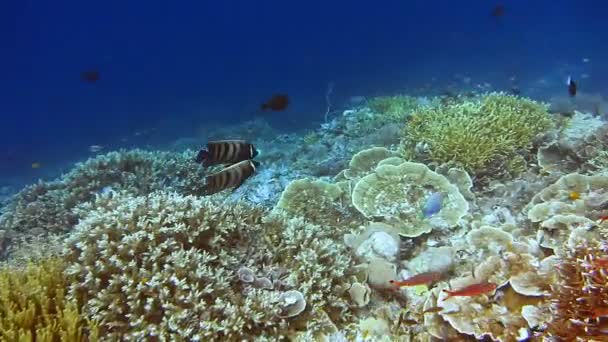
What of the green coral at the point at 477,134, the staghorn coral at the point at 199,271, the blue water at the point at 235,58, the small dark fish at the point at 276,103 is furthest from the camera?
the blue water at the point at 235,58

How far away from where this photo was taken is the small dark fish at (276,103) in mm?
8203

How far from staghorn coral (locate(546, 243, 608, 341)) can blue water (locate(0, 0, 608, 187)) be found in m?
21.3

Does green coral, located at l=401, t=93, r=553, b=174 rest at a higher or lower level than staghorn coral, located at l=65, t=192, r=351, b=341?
higher

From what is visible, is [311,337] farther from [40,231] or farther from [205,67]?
[205,67]

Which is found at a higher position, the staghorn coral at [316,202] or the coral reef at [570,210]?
the staghorn coral at [316,202]

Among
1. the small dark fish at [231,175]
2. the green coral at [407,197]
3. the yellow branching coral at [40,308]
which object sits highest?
the small dark fish at [231,175]

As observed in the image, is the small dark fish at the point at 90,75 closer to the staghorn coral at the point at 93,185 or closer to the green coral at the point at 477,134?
the staghorn coral at the point at 93,185

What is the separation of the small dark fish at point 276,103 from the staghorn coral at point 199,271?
387 cm

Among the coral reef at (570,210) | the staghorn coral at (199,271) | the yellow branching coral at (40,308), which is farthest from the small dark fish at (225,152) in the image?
the coral reef at (570,210)

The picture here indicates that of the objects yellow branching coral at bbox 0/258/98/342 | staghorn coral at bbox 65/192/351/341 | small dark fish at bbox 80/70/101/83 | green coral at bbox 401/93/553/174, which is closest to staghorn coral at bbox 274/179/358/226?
staghorn coral at bbox 65/192/351/341

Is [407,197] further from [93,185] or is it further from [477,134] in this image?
[93,185]

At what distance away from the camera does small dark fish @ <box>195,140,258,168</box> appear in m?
5.08

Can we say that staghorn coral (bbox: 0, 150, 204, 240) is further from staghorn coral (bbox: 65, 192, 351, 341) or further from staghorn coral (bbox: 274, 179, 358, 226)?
staghorn coral (bbox: 65, 192, 351, 341)

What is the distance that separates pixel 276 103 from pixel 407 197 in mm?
3643
